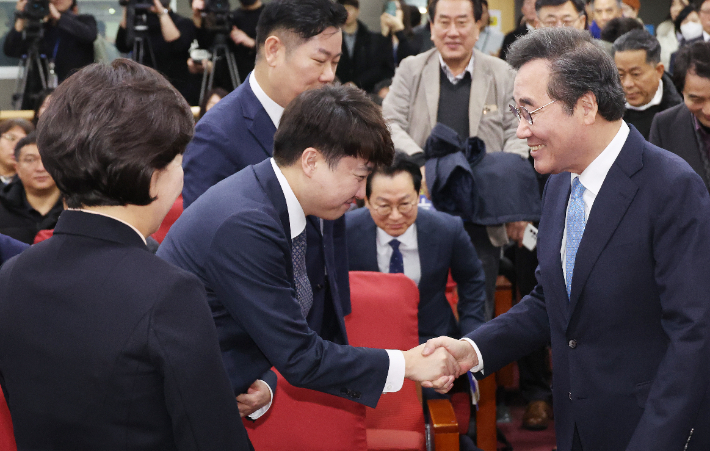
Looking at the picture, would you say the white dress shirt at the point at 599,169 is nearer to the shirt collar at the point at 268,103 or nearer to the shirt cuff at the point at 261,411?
A: the shirt cuff at the point at 261,411

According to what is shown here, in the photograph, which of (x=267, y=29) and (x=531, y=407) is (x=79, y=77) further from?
(x=531, y=407)

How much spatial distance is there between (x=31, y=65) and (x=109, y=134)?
4.93m

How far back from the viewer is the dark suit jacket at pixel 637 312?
153 cm

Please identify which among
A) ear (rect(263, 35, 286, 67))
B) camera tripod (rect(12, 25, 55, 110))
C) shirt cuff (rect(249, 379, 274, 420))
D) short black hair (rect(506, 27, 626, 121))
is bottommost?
camera tripod (rect(12, 25, 55, 110))

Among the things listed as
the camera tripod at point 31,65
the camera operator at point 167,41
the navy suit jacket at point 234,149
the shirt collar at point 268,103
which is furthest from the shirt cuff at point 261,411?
the camera tripod at point 31,65

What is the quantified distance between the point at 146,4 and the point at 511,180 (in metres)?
3.18

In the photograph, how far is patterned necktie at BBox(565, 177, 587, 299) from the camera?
5.79ft

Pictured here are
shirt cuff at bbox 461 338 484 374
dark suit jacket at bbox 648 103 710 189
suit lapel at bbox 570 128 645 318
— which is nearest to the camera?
suit lapel at bbox 570 128 645 318

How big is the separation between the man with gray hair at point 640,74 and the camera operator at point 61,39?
11.8 feet

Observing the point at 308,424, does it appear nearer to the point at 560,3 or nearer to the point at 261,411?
the point at 261,411

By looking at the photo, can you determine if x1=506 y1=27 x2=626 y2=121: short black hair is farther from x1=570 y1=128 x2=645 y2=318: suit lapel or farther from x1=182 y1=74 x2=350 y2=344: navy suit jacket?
Answer: x1=182 y1=74 x2=350 y2=344: navy suit jacket

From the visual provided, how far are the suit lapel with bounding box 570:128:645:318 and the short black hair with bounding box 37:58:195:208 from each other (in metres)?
0.95

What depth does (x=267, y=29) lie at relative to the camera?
2496 mm

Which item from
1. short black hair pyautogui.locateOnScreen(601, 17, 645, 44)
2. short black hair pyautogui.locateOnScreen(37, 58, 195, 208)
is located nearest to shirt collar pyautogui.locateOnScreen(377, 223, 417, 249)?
short black hair pyautogui.locateOnScreen(37, 58, 195, 208)
